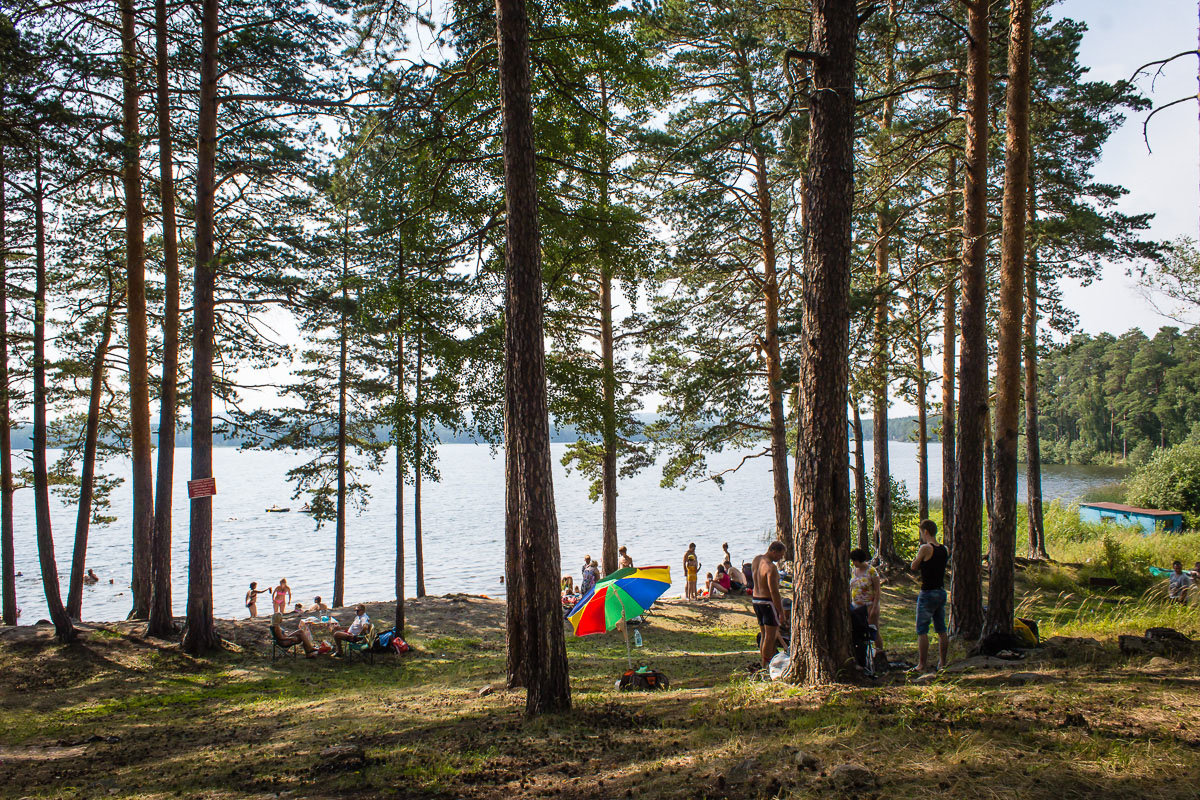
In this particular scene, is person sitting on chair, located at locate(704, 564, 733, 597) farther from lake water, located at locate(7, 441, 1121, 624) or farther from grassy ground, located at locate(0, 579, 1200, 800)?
grassy ground, located at locate(0, 579, 1200, 800)

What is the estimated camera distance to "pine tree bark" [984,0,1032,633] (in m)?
7.88

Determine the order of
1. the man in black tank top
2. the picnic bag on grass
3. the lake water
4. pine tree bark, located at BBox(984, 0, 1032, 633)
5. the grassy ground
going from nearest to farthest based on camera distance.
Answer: the grassy ground < the man in black tank top < the picnic bag on grass < pine tree bark, located at BBox(984, 0, 1032, 633) < the lake water

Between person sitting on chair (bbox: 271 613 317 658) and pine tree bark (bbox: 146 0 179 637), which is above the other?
pine tree bark (bbox: 146 0 179 637)

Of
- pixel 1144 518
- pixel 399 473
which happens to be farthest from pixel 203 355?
pixel 1144 518

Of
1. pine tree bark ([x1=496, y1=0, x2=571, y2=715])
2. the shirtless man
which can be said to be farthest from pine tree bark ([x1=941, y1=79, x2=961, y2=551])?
pine tree bark ([x1=496, y1=0, x2=571, y2=715])

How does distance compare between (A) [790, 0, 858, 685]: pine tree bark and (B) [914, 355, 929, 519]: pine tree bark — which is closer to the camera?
(A) [790, 0, 858, 685]: pine tree bark

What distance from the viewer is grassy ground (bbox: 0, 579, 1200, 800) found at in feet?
12.9

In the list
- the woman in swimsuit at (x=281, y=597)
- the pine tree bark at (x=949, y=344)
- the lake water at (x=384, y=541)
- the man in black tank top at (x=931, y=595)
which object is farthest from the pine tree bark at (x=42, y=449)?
the pine tree bark at (x=949, y=344)

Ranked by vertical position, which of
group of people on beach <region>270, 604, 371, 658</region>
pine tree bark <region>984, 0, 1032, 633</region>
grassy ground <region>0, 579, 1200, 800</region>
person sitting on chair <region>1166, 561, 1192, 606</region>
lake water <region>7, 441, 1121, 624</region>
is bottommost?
lake water <region>7, 441, 1121, 624</region>

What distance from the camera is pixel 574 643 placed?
1436 centimetres

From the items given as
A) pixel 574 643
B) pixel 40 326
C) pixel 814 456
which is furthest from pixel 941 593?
pixel 40 326

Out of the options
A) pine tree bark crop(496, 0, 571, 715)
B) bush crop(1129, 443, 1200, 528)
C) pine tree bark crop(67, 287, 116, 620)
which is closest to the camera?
pine tree bark crop(496, 0, 571, 715)

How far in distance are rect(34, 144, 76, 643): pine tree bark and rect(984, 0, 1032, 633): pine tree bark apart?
14.1 meters

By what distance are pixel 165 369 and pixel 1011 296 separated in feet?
44.1
